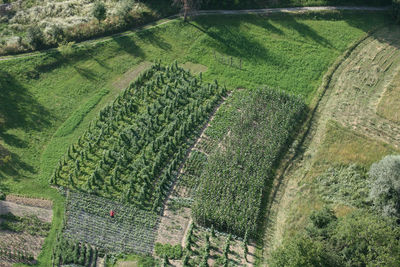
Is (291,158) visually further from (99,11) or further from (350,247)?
(99,11)

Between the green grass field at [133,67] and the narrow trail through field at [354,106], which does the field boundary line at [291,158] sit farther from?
the green grass field at [133,67]

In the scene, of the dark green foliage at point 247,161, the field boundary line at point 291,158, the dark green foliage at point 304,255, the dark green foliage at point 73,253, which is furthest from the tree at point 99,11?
the dark green foliage at point 304,255

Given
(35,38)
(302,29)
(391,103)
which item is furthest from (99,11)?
(391,103)

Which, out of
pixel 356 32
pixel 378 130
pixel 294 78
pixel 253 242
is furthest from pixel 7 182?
pixel 356 32

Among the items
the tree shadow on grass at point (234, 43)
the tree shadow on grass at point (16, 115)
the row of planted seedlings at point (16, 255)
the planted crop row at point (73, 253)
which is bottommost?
the row of planted seedlings at point (16, 255)

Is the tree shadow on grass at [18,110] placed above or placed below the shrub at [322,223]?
below

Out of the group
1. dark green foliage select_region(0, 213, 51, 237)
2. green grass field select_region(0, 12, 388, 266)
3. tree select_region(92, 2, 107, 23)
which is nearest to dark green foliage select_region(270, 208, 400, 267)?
green grass field select_region(0, 12, 388, 266)
